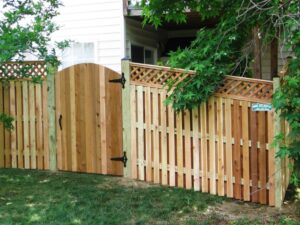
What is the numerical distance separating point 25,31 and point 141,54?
6.07 metres

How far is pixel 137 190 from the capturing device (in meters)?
6.90

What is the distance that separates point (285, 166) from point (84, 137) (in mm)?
3412

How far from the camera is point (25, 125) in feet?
27.3

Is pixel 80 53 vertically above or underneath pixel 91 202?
above

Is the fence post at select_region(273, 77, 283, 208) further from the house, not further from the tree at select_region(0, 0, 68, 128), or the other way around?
the house

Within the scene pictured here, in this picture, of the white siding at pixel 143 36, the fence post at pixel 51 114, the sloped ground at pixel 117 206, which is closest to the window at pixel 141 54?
the white siding at pixel 143 36

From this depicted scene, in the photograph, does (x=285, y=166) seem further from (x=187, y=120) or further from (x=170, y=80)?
(x=170, y=80)

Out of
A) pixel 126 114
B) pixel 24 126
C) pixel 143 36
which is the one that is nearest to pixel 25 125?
pixel 24 126

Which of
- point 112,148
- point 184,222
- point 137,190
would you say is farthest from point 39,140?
point 184,222

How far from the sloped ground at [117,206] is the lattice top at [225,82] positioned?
154 cm

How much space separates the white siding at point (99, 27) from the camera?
1049 cm

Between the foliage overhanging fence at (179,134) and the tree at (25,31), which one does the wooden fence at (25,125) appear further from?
the tree at (25,31)

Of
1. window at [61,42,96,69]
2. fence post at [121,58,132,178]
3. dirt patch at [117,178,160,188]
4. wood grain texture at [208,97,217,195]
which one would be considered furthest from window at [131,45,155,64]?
wood grain texture at [208,97,217,195]

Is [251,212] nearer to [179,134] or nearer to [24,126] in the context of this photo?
[179,134]
